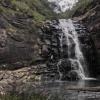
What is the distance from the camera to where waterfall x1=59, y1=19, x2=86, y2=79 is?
47188 mm

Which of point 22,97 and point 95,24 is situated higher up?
point 95,24

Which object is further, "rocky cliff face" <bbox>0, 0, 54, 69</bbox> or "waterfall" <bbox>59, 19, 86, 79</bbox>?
"waterfall" <bbox>59, 19, 86, 79</bbox>

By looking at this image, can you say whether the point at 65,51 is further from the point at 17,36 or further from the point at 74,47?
the point at 17,36

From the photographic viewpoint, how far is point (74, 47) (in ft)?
165

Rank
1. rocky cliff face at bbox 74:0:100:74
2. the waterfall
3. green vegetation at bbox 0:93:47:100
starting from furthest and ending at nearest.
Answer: rocky cliff face at bbox 74:0:100:74 < the waterfall < green vegetation at bbox 0:93:47:100

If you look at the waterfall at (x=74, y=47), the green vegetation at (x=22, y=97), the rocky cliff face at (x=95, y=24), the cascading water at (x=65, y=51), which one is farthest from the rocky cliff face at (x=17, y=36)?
the green vegetation at (x=22, y=97)

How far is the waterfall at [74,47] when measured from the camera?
47.2m

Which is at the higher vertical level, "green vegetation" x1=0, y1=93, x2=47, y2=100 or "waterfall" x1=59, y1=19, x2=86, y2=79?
"waterfall" x1=59, y1=19, x2=86, y2=79

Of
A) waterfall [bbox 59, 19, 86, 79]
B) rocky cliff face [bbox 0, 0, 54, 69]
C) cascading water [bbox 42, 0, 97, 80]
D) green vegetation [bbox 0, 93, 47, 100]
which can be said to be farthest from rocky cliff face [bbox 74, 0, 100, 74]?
green vegetation [bbox 0, 93, 47, 100]

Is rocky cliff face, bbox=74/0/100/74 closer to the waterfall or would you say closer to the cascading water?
the cascading water

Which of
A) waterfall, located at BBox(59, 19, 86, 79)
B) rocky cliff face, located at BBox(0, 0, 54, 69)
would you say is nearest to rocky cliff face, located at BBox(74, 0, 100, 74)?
waterfall, located at BBox(59, 19, 86, 79)

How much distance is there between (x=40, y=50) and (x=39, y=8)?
2005cm

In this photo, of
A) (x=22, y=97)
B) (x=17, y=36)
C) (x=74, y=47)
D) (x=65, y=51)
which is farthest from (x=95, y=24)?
(x=22, y=97)

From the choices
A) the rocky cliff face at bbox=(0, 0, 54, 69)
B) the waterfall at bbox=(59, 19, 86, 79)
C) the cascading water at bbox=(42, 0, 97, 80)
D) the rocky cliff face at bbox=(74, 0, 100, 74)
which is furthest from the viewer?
the rocky cliff face at bbox=(74, 0, 100, 74)
